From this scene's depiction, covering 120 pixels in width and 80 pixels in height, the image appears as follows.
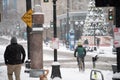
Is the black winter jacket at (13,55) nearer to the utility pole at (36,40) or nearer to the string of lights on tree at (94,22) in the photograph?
the utility pole at (36,40)

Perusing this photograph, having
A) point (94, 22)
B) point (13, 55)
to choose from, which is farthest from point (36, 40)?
point (94, 22)

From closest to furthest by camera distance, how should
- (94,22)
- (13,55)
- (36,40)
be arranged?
(13,55)
(36,40)
(94,22)

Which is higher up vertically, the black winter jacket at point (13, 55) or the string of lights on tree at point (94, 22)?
the black winter jacket at point (13, 55)

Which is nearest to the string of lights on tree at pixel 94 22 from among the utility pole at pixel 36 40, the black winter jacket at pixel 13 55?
the utility pole at pixel 36 40

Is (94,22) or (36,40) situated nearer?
(36,40)

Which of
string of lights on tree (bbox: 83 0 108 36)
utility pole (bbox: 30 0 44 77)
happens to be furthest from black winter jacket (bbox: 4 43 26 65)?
string of lights on tree (bbox: 83 0 108 36)

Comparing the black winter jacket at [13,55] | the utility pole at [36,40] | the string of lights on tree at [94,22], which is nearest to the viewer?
the black winter jacket at [13,55]

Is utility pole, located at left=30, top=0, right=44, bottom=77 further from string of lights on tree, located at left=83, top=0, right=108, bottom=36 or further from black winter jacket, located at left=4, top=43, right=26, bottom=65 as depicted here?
string of lights on tree, located at left=83, top=0, right=108, bottom=36

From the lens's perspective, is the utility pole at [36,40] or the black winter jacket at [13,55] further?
the utility pole at [36,40]

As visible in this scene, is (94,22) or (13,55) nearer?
(13,55)

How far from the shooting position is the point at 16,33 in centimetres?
10969

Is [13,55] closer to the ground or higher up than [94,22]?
higher up

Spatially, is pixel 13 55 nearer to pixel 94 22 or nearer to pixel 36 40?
pixel 36 40

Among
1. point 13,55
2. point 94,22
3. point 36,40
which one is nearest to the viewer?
point 13,55
